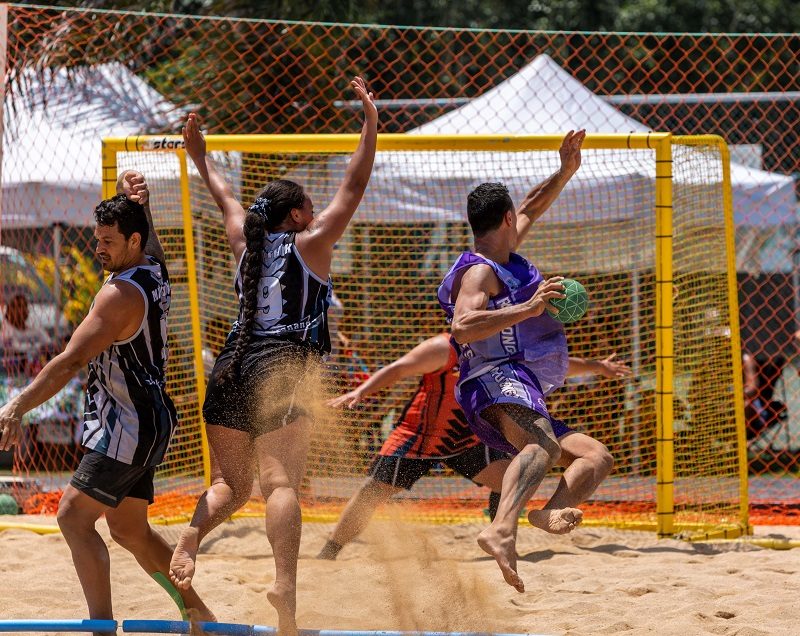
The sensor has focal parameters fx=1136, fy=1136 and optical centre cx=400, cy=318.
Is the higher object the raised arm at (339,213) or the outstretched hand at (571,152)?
the outstretched hand at (571,152)

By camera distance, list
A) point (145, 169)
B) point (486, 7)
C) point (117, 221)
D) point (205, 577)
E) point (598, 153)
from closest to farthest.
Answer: point (117, 221) → point (205, 577) → point (145, 169) → point (598, 153) → point (486, 7)

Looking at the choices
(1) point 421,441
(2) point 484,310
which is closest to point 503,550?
(2) point 484,310

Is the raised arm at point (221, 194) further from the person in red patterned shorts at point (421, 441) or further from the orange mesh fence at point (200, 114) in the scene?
the orange mesh fence at point (200, 114)

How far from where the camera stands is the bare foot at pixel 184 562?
4.24 metres

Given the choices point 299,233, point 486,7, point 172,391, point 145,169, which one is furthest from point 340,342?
point 486,7

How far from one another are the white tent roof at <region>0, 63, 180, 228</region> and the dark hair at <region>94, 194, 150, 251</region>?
561 centimetres

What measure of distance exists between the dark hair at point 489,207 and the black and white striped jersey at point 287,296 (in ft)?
2.75

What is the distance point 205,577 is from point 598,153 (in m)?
4.06

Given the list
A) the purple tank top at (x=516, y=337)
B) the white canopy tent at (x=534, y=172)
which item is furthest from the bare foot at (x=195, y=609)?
the white canopy tent at (x=534, y=172)

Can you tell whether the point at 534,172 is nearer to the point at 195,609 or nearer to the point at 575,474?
the point at 575,474

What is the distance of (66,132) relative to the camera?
36.3ft

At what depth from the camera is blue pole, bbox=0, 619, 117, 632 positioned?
4.21 m

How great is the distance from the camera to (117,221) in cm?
448

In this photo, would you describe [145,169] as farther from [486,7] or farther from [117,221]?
[486,7]
